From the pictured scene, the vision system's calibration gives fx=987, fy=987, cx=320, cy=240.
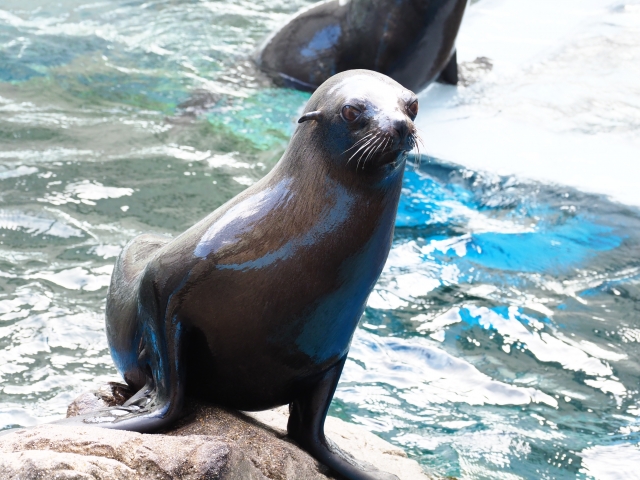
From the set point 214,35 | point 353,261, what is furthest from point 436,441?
point 214,35

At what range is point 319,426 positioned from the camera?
3465 mm

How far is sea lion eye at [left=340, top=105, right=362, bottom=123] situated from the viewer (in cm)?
306

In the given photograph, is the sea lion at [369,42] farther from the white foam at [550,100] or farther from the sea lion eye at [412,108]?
the sea lion eye at [412,108]

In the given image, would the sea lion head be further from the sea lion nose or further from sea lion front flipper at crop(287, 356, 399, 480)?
sea lion front flipper at crop(287, 356, 399, 480)

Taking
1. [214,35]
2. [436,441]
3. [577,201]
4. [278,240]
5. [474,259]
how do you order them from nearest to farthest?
1. [278,240]
2. [436,441]
3. [474,259]
4. [577,201]
5. [214,35]

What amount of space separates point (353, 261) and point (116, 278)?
3.71ft

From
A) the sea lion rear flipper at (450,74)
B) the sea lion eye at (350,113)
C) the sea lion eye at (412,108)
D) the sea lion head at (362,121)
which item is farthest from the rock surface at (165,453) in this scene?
the sea lion rear flipper at (450,74)

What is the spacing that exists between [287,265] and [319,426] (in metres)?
0.70

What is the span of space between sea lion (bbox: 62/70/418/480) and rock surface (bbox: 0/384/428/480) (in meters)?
0.17

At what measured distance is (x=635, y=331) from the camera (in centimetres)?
562

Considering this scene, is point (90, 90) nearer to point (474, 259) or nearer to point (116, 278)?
point (474, 259)

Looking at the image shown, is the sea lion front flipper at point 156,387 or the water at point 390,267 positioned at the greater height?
the sea lion front flipper at point 156,387

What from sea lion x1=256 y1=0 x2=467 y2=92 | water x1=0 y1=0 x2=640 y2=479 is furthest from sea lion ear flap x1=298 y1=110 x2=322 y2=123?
sea lion x1=256 y1=0 x2=467 y2=92

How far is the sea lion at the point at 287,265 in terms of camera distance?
10.1 feet
